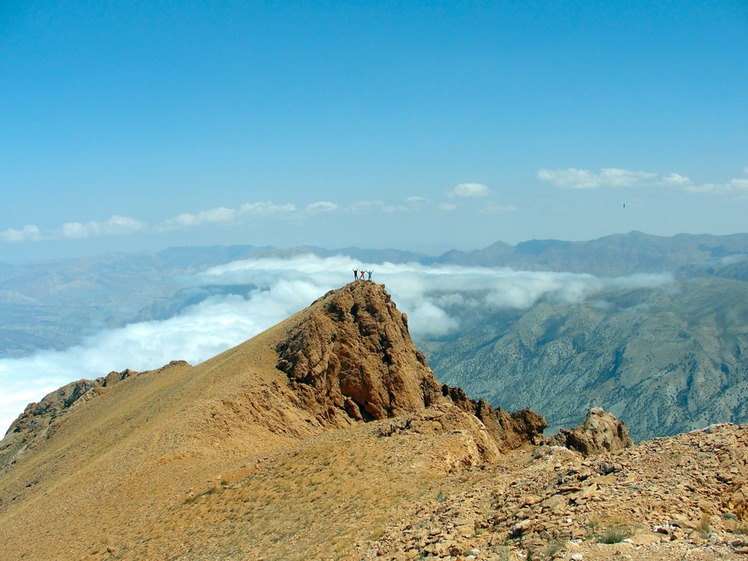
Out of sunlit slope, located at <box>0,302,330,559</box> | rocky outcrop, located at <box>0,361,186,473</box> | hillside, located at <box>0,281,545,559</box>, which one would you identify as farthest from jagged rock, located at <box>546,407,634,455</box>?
rocky outcrop, located at <box>0,361,186,473</box>

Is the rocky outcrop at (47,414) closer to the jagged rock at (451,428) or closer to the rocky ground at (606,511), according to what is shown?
the jagged rock at (451,428)

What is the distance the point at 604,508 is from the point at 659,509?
5.04ft

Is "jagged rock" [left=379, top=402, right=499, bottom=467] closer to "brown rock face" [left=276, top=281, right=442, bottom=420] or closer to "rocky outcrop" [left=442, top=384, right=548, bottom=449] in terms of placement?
"brown rock face" [left=276, top=281, right=442, bottom=420]

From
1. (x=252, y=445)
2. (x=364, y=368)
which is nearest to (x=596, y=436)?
(x=364, y=368)

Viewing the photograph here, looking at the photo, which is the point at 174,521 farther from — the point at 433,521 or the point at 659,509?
the point at 659,509

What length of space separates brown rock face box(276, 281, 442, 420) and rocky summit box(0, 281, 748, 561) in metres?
0.16

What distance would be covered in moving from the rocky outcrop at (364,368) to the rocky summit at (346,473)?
0.63 ft

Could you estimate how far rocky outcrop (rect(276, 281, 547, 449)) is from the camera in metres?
50.8

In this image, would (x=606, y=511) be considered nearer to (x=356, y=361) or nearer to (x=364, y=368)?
(x=364, y=368)

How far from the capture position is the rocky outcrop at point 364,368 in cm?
5075

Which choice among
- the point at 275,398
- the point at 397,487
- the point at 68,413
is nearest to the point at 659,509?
the point at 397,487

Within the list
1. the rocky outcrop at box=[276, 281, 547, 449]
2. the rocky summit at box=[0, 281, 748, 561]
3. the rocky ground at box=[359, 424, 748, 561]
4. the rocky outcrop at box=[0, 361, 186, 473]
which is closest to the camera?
the rocky ground at box=[359, 424, 748, 561]

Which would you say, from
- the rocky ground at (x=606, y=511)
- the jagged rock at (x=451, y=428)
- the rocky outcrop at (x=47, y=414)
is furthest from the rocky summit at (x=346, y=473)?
the rocky outcrop at (x=47, y=414)

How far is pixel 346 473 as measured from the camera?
92.6 ft
